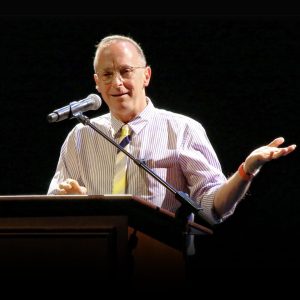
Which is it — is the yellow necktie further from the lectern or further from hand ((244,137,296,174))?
the lectern

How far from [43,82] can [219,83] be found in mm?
1054

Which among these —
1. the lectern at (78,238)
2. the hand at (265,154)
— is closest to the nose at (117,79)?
the hand at (265,154)

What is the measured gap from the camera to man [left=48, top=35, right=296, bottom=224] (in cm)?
257

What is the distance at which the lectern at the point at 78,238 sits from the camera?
5.41 ft

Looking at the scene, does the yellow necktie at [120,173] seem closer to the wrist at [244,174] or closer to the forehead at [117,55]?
the forehead at [117,55]

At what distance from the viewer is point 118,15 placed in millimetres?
3650

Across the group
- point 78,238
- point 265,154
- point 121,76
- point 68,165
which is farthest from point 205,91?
point 78,238

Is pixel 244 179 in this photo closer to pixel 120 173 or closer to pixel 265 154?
pixel 265 154

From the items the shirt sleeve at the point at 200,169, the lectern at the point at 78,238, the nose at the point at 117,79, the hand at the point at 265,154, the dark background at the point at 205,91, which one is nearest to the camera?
the lectern at the point at 78,238

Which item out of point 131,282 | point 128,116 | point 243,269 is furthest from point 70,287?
point 243,269

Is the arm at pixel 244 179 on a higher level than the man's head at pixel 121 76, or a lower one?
Result: lower

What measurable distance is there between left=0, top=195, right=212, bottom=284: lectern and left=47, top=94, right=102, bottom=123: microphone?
486mm

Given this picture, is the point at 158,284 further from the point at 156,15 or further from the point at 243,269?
the point at 156,15

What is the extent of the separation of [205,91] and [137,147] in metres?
1.01
